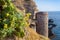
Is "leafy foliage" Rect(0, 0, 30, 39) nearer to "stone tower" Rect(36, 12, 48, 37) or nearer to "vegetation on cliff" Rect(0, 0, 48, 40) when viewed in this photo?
"vegetation on cliff" Rect(0, 0, 48, 40)

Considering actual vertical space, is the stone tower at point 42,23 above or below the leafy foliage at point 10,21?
below

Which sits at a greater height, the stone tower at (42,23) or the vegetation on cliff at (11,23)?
the vegetation on cliff at (11,23)

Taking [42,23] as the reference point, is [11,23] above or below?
above

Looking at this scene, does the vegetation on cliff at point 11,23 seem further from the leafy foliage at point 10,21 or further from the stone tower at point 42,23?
the stone tower at point 42,23

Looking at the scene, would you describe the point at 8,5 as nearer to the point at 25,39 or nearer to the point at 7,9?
the point at 7,9

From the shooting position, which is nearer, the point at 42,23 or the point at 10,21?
the point at 10,21

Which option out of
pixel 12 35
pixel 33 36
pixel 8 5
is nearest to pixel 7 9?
pixel 8 5

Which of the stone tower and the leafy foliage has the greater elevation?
the leafy foliage

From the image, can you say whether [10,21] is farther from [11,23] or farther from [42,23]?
[42,23]

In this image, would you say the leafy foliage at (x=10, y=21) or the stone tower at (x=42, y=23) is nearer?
the leafy foliage at (x=10, y=21)

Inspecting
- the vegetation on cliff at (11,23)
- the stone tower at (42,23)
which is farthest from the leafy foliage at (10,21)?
the stone tower at (42,23)

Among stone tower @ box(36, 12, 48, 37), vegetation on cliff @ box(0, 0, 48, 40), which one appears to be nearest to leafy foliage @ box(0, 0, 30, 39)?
vegetation on cliff @ box(0, 0, 48, 40)

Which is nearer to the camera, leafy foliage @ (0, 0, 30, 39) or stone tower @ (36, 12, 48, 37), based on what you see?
leafy foliage @ (0, 0, 30, 39)

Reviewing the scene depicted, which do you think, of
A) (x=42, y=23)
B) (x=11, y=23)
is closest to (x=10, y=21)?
(x=11, y=23)
